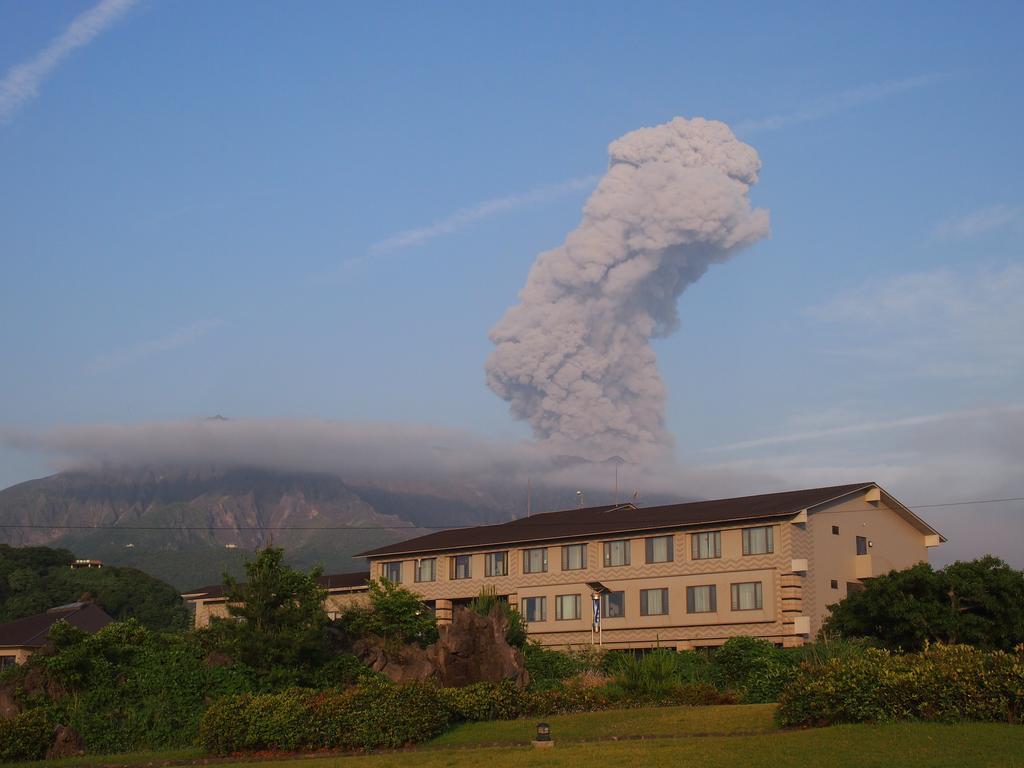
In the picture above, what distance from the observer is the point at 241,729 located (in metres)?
29.9

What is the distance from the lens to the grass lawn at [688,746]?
21.6 metres

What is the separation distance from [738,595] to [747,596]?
51cm

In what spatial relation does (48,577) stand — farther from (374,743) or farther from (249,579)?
(374,743)

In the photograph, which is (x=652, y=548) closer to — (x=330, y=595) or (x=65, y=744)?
(x=330, y=595)

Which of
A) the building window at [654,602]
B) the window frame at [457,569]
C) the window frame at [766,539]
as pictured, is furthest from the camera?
the window frame at [457,569]

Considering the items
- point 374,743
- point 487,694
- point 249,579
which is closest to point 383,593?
point 249,579

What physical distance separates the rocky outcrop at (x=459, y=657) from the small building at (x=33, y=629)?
26.3 m

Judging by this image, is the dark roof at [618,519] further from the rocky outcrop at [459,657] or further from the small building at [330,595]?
the rocky outcrop at [459,657]

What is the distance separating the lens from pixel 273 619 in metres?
38.2

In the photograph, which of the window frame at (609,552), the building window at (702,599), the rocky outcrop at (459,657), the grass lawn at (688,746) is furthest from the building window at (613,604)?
the grass lawn at (688,746)

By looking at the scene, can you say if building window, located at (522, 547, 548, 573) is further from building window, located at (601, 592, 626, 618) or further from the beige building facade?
building window, located at (601, 592, 626, 618)

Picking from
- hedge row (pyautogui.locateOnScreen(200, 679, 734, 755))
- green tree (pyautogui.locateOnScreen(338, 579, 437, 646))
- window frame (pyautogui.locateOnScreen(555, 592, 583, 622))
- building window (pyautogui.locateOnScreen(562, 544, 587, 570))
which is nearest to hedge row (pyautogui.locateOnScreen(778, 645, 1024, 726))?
hedge row (pyautogui.locateOnScreen(200, 679, 734, 755))

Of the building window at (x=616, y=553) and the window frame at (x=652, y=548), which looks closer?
the window frame at (x=652, y=548)

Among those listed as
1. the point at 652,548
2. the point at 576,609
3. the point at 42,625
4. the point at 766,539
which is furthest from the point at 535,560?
the point at 42,625
